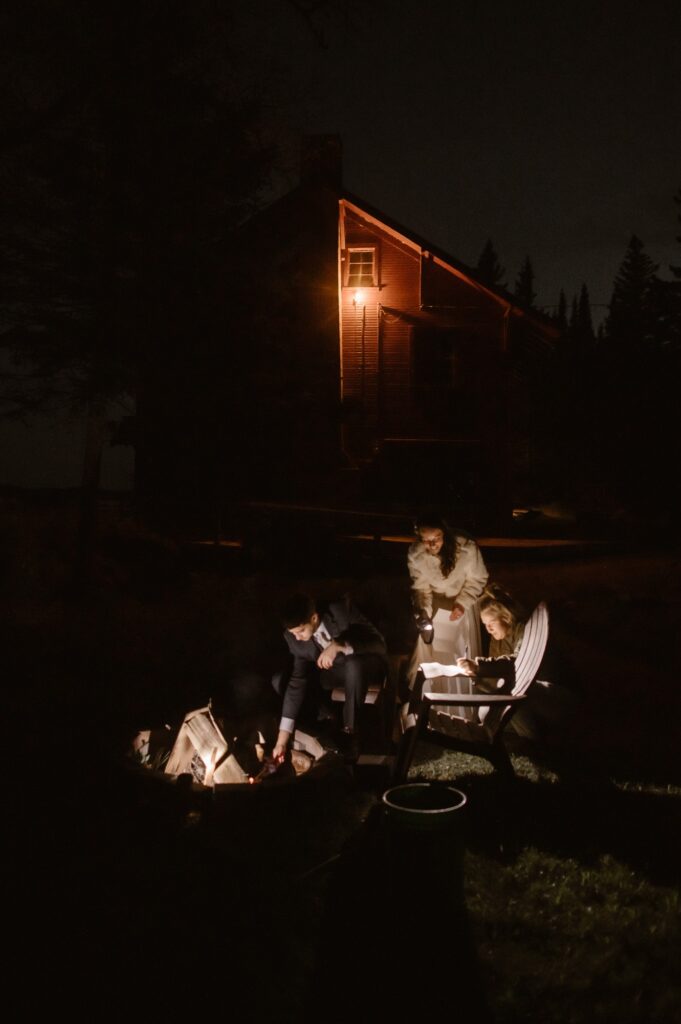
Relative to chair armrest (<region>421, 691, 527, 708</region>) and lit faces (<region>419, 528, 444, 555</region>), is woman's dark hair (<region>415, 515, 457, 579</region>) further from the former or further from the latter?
chair armrest (<region>421, 691, 527, 708</region>)

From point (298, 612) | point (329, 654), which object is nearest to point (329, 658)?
point (329, 654)

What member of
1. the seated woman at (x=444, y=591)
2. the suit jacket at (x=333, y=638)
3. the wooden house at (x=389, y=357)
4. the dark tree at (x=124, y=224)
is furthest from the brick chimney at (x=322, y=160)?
the suit jacket at (x=333, y=638)

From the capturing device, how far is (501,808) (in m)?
4.57

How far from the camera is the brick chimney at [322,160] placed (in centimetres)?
2220

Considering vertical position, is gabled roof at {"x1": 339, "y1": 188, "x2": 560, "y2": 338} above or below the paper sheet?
above

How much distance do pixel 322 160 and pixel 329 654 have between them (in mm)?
19682

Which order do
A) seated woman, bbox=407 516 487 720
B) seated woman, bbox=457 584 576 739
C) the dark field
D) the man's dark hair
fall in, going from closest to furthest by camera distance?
the dark field, seated woman, bbox=457 584 576 739, the man's dark hair, seated woman, bbox=407 516 487 720

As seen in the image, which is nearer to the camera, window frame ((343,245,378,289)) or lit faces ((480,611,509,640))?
lit faces ((480,611,509,640))

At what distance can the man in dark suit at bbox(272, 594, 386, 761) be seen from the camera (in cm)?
554

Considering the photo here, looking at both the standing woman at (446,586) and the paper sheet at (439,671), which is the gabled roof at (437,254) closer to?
the standing woman at (446,586)

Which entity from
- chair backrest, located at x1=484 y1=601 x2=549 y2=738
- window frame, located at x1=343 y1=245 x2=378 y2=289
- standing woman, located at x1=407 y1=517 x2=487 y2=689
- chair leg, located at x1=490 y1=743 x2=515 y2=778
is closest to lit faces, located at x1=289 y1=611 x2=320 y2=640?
standing woman, located at x1=407 y1=517 x2=487 y2=689

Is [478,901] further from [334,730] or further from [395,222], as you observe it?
[395,222]

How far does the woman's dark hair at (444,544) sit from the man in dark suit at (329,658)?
32.7 inches

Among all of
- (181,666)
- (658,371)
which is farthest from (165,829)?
(658,371)
